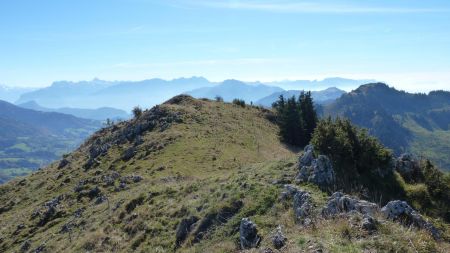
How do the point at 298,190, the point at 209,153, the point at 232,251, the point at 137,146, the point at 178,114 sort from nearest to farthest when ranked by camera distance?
1. the point at 232,251
2. the point at 298,190
3. the point at 209,153
4. the point at 137,146
5. the point at 178,114

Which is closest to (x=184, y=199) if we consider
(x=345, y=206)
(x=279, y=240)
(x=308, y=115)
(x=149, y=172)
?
(x=279, y=240)

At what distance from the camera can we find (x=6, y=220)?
43.9m

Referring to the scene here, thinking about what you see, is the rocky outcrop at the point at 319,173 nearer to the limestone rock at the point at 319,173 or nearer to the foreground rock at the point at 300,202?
the limestone rock at the point at 319,173

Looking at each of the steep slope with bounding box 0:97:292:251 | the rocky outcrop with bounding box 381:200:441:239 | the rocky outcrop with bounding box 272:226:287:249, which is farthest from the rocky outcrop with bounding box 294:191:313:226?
the steep slope with bounding box 0:97:292:251

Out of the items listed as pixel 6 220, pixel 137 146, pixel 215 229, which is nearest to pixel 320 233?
pixel 215 229

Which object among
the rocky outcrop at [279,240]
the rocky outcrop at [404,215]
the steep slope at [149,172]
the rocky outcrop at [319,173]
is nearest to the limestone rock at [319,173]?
the rocky outcrop at [319,173]

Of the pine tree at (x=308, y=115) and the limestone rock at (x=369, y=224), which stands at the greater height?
the pine tree at (x=308, y=115)

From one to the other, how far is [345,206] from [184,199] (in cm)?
1361

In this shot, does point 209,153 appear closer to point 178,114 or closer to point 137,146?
point 137,146

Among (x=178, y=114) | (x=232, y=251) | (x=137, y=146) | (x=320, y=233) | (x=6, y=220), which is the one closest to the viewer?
(x=320, y=233)

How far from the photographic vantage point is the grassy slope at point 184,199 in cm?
1409

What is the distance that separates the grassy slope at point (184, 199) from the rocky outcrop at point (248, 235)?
0.57m

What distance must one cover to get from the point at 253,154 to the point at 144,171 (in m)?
14.1

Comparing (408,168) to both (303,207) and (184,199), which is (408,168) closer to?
(303,207)
